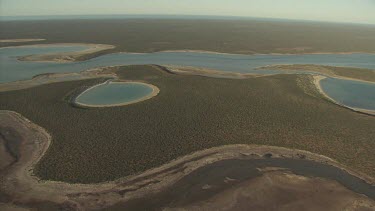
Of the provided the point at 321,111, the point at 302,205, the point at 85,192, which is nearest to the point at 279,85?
the point at 321,111

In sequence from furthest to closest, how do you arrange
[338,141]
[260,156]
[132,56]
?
1. [132,56]
2. [338,141]
3. [260,156]

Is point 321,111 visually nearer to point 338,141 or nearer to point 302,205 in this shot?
point 338,141

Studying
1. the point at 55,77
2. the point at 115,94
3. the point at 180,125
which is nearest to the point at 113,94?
the point at 115,94

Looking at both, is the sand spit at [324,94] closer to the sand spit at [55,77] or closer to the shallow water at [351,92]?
the shallow water at [351,92]

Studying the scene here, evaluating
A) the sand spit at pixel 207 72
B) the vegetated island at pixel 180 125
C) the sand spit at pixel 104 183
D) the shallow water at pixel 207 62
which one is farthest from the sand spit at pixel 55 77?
the sand spit at pixel 104 183

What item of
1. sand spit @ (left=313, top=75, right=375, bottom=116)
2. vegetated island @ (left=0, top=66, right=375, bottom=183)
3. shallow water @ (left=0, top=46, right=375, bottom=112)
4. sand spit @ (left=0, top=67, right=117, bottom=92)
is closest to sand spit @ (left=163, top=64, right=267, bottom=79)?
shallow water @ (left=0, top=46, right=375, bottom=112)
